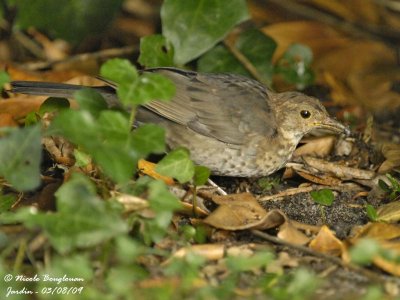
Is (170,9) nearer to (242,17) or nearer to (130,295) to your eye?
(242,17)

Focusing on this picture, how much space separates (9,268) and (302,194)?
6.34 feet

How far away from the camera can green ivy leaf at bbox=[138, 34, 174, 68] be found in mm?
5832

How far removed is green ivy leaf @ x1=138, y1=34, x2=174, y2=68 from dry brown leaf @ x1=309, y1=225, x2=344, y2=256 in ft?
6.95

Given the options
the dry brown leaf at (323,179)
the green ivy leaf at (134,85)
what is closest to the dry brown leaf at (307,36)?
the dry brown leaf at (323,179)

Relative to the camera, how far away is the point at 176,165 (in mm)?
4234

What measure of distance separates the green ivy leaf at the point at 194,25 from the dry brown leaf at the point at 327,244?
6.85ft

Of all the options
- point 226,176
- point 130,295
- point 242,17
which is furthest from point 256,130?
point 130,295

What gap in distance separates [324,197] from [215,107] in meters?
0.96

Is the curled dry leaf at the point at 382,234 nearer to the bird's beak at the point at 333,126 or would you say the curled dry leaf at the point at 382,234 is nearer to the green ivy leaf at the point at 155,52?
the bird's beak at the point at 333,126

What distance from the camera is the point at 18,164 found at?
3.87m

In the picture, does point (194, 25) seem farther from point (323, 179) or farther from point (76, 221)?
point (76, 221)

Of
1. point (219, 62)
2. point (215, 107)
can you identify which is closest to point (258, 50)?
Result: point (219, 62)

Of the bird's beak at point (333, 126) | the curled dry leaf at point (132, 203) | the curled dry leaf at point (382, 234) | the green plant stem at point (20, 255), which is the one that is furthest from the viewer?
the bird's beak at point (333, 126)

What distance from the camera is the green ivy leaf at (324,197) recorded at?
15.8 ft
